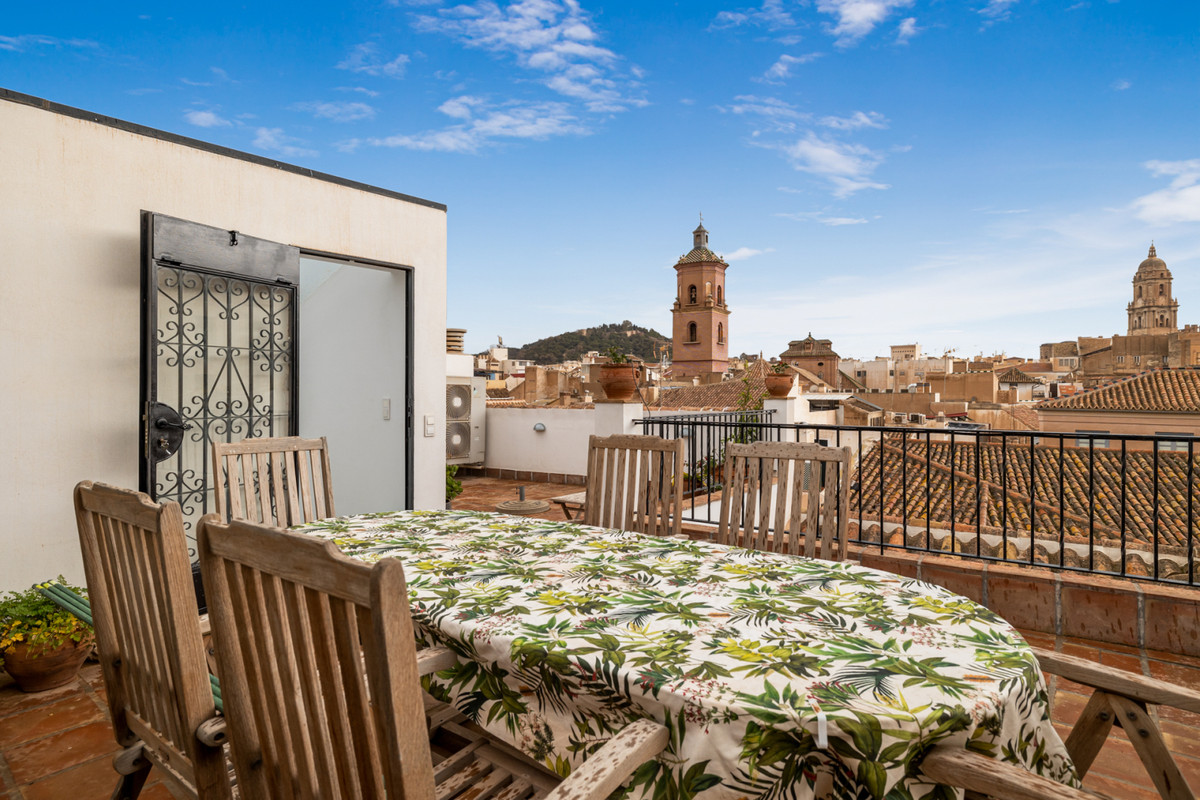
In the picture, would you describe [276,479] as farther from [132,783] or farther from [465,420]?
[465,420]

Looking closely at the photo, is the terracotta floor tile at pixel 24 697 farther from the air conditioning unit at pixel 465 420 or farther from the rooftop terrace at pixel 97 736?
the air conditioning unit at pixel 465 420

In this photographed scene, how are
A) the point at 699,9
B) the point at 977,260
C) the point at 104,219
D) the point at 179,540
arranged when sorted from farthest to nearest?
the point at 977,260 → the point at 699,9 → the point at 104,219 → the point at 179,540

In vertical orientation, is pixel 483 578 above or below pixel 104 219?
below

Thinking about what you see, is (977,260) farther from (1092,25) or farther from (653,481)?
(653,481)

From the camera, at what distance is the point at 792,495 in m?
2.23

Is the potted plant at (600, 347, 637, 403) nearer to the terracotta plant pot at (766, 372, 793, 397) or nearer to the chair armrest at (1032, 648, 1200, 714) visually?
the terracotta plant pot at (766, 372, 793, 397)

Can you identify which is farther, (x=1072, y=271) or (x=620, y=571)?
(x=1072, y=271)

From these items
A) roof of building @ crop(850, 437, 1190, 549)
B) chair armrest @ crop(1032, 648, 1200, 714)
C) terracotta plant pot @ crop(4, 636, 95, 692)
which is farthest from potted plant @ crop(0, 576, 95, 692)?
roof of building @ crop(850, 437, 1190, 549)

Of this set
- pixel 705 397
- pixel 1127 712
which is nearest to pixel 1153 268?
pixel 705 397

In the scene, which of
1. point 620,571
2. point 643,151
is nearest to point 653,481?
point 620,571

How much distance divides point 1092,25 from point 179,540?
38.7ft

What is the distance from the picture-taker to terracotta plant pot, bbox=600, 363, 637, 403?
5587 mm

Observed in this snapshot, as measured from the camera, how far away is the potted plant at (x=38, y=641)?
8.19 ft

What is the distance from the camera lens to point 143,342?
306cm
